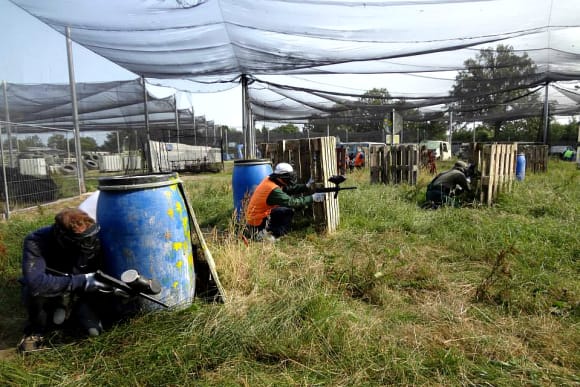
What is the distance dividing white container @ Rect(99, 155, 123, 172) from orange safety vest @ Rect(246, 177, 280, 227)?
643 inches

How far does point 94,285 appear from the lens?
2127mm

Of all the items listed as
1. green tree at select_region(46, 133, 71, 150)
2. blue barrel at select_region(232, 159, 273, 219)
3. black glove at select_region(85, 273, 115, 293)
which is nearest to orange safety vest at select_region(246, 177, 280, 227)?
blue barrel at select_region(232, 159, 273, 219)

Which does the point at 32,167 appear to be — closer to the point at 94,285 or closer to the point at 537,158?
the point at 94,285

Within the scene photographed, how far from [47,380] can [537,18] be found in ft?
24.1

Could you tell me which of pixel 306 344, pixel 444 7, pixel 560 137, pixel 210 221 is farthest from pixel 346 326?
pixel 560 137

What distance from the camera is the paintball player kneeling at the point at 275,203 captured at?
4.15m

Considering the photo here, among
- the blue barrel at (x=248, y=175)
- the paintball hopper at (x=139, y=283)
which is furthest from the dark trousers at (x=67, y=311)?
the blue barrel at (x=248, y=175)

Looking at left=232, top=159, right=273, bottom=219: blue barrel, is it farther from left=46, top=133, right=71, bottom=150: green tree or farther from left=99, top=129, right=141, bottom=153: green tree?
left=99, top=129, right=141, bottom=153: green tree

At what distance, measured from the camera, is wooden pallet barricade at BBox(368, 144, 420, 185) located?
8.34 metres

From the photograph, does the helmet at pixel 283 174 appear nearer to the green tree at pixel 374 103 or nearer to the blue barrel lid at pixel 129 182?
the blue barrel lid at pixel 129 182

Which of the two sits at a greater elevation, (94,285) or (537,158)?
(537,158)

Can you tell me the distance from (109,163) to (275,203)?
17.2 meters

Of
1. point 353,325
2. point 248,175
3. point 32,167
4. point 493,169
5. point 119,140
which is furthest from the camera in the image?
point 119,140

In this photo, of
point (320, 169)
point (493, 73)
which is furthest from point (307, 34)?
point (493, 73)
